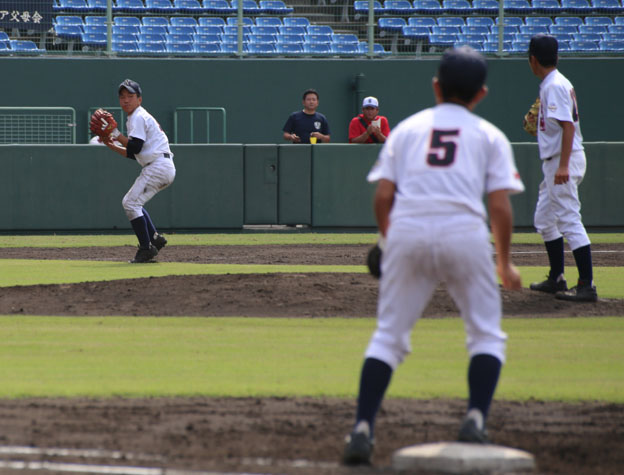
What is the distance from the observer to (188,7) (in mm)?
21656

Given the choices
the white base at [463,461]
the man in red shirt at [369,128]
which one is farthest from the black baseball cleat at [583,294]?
the man in red shirt at [369,128]

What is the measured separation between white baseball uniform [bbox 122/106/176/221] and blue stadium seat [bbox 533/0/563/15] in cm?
1323

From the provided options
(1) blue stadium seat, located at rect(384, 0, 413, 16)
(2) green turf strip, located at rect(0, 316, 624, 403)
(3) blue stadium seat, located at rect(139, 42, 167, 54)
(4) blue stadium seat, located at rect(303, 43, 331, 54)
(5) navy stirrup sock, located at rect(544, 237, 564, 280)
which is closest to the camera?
(2) green turf strip, located at rect(0, 316, 624, 403)

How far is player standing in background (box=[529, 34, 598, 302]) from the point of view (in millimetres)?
8461

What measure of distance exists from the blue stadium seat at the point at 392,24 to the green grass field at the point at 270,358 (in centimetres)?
1499

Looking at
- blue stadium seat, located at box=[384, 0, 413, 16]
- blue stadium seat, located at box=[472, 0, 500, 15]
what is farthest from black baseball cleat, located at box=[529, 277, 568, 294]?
blue stadium seat, located at box=[472, 0, 500, 15]

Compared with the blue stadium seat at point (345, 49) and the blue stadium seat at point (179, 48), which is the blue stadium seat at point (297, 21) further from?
the blue stadium seat at point (179, 48)

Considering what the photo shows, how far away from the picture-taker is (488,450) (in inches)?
155

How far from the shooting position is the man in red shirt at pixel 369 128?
17.0 m

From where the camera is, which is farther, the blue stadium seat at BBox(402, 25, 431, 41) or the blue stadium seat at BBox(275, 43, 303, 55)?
the blue stadium seat at BBox(402, 25, 431, 41)

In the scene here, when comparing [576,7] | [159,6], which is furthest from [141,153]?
[576,7]

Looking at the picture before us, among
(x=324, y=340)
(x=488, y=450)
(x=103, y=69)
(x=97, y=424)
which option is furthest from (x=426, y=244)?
(x=103, y=69)

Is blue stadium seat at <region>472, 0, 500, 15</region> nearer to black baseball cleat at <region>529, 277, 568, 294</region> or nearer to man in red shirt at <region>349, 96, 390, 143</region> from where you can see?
man in red shirt at <region>349, 96, 390, 143</region>

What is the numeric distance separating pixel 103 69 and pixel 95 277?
11.0 metres
